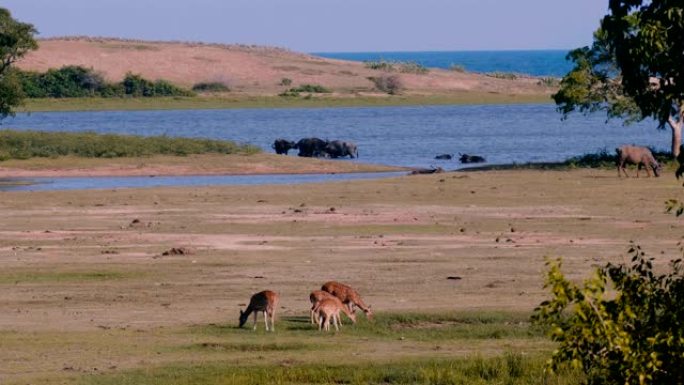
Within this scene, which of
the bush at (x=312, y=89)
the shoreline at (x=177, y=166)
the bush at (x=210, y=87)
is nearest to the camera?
the shoreline at (x=177, y=166)

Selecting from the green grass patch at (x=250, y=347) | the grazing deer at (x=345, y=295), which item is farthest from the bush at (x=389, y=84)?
the green grass patch at (x=250, y=347)

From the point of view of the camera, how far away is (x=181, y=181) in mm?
46000

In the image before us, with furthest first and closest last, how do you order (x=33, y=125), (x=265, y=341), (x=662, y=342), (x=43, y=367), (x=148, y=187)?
(x=33, y=125) < (x=148, y=187) < (x=265, y=341) < (x=43, y=367) < (x=662, y=342)

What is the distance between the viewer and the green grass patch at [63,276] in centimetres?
2212

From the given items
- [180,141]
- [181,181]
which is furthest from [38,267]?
[180,141]

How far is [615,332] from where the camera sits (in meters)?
7.86

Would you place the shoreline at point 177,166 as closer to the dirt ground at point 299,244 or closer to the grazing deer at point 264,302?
the dirt ground at point 299,244

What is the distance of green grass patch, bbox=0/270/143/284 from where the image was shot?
72.6ft

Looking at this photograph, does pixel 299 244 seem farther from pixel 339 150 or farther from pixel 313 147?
pixel 313 147

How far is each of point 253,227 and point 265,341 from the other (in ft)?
44.4

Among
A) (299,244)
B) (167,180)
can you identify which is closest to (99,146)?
(167,180)

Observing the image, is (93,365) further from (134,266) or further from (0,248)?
(0,248)

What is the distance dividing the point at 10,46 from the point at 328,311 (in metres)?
38.7

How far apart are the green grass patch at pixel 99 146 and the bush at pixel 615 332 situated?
44689 mm
